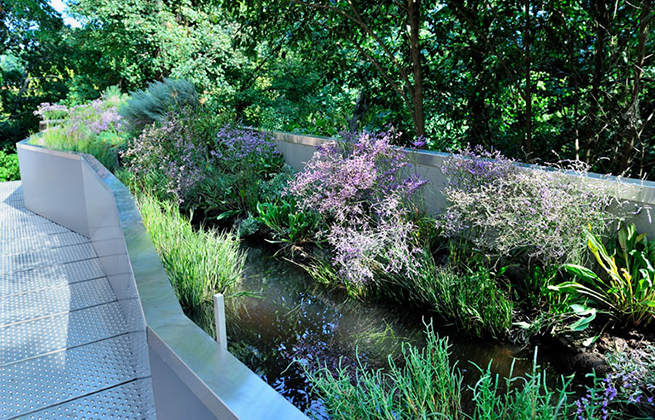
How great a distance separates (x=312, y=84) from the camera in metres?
10.3

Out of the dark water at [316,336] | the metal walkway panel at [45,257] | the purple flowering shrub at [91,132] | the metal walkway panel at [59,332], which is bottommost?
the dark water at [316,336]

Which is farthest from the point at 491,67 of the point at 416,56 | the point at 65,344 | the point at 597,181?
the point at 65,344

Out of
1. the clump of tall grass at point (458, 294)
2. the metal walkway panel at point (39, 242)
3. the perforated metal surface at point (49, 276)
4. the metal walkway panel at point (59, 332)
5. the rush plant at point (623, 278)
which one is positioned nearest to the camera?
the metal walkway panel at point (59, 332)

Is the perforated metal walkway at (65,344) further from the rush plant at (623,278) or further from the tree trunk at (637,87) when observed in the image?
the tree trunk at (637,87)

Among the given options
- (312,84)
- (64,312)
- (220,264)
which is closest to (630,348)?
(220,264)

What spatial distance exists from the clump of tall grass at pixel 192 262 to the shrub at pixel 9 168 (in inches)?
522

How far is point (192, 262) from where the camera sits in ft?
11.9

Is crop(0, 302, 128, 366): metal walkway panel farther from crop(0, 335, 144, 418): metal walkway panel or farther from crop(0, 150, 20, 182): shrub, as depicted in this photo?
crop(0, 150, 20, 182): shrub

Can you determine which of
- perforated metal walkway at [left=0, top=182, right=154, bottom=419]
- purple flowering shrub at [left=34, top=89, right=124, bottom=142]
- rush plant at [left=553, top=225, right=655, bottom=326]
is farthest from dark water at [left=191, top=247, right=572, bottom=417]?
purple flowering shrub at [left=34, top=89, right=124, bottom=142]

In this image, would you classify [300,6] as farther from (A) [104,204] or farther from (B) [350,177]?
(A) [104,204]

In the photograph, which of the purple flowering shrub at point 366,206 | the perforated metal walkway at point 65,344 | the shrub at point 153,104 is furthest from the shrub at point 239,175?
the perforated metal walkway at point 65,344

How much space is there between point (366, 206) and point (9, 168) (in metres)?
15.1

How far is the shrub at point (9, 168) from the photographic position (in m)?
14.6

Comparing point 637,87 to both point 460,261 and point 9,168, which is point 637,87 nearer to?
point 460,261
